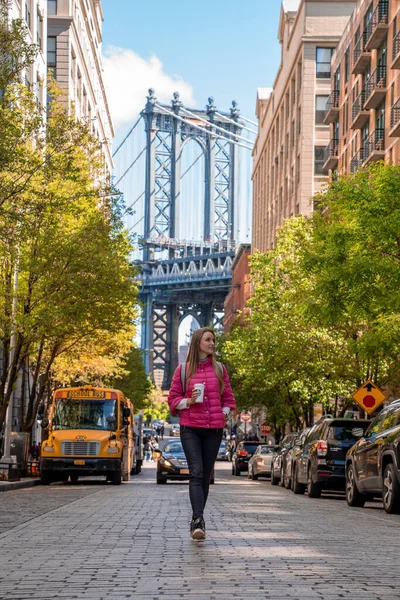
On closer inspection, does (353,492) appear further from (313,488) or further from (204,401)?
(204,401)

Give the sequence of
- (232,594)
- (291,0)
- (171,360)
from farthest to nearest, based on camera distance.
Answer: (171,360), (291,0), (232,594)

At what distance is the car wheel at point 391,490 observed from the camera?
1731cm

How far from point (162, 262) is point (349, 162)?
106098 millimetres

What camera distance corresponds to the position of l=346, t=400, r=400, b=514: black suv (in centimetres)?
1738

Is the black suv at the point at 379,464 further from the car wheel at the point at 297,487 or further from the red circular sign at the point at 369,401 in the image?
the red circular sign at the point at 369,401

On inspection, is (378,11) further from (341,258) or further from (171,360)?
(171,360)

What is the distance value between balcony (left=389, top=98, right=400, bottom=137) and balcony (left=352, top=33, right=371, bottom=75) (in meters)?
6.84

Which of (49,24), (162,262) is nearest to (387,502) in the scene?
(49,24)

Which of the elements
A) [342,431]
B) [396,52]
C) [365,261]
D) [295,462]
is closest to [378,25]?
[396,52]

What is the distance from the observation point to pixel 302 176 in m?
78.4

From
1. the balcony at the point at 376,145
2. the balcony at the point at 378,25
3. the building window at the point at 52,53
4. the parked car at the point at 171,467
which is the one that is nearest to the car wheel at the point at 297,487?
the parked car at the point at 171,467

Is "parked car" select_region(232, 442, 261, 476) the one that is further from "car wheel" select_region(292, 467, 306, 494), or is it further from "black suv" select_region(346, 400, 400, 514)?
"black suv" select_region(346, 400, 400, 514)

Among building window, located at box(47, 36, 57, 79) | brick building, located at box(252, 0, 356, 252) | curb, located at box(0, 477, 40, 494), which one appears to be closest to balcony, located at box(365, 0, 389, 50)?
brick building, located at box(252, 0, 356, 252)

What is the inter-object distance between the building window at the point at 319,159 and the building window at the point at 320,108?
1.94 m
